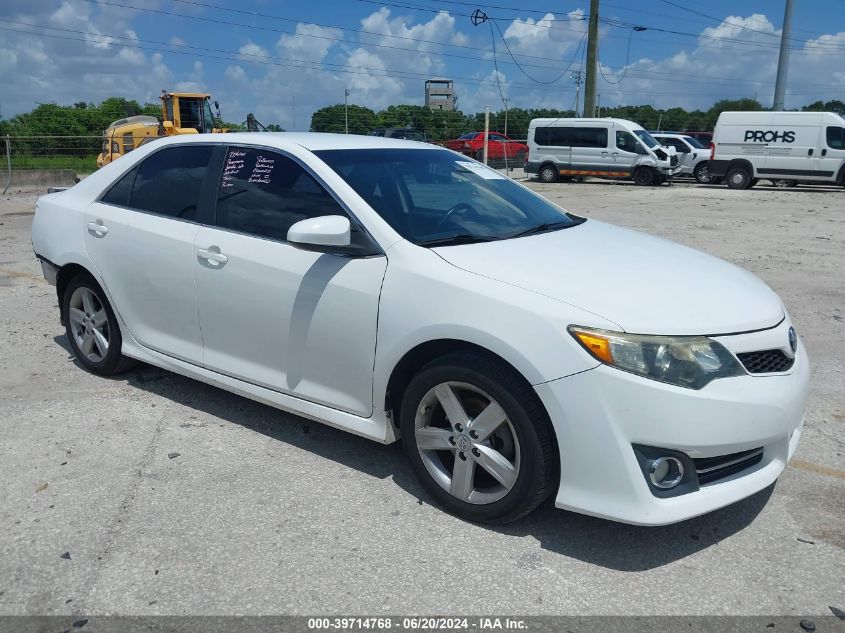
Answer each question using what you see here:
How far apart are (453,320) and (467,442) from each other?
524mm

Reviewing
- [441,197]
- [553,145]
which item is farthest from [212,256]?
[553,145]

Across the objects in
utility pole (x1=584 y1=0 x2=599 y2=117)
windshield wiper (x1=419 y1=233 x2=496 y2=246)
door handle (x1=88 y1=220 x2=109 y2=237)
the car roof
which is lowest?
door handle (x1=88 y1=220 x2=109 y2=237)

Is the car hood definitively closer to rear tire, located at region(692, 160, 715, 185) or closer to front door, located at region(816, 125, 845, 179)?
front door, located at region(816, 125, 845, 179)

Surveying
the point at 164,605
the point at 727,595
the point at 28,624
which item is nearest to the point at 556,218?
the point at 727,595

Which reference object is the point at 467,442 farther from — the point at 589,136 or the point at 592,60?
the point at 592,60

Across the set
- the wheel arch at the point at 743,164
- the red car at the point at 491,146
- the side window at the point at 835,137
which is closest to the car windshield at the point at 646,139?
the wheel arch at the point at 743,164

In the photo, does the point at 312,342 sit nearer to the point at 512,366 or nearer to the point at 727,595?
the point at 512,366

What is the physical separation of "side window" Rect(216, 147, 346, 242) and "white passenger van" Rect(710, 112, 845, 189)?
22.7 meters

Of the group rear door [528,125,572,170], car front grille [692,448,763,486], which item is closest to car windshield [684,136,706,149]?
rear door [528,125,572,170]

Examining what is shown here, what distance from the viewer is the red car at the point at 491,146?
1259 inches

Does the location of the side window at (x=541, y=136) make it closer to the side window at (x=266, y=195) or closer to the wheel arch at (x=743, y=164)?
the wheel arch at (x=743, y=164)

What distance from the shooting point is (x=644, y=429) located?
109 inches

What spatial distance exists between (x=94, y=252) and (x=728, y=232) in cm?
1093

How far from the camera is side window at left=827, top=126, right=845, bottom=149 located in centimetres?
2238
